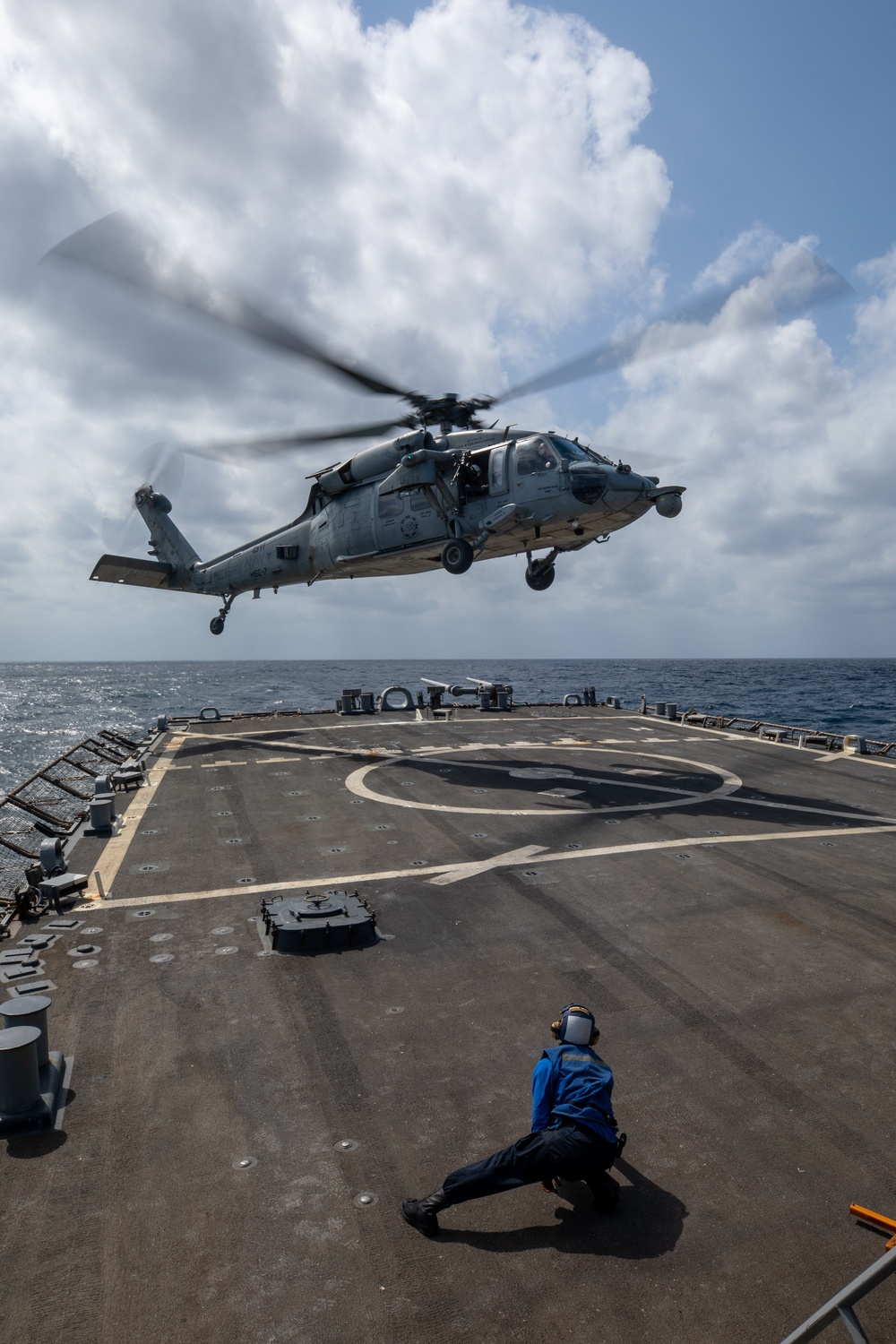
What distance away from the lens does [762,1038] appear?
8492mm

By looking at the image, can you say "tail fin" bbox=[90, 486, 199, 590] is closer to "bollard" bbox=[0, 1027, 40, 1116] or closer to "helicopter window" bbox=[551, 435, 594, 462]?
"helicopter window" bbox=[551, 435, 594, 462]

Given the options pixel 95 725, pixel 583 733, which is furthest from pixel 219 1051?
pixel 95 725

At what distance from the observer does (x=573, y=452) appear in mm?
22578

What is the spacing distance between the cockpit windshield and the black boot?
65.0ft

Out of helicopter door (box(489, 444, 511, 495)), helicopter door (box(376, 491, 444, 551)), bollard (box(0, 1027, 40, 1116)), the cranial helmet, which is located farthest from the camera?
helicopter door (box(376, 491, 444, 551))

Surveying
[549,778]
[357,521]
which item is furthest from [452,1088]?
[357,521]

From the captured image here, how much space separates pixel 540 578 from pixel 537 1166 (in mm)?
23455

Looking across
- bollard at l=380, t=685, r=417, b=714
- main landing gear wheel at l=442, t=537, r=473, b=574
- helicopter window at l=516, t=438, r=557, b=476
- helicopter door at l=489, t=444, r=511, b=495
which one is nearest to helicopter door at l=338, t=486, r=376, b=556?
main landing gear wheel at l=442, t=537, r=473, b=574

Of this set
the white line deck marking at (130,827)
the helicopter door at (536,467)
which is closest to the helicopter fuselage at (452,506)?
the helicopter door at (536,467)

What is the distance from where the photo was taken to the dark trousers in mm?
5680

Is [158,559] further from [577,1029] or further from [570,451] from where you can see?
[577,1029]

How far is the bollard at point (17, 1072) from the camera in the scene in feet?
22.6

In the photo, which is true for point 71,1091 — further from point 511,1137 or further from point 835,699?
point 835,699

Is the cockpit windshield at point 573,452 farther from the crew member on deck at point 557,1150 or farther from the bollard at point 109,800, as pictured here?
the crew member on deck at point 557,1150
